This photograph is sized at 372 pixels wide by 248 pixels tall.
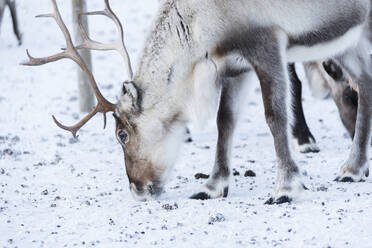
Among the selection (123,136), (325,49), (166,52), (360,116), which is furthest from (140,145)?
(360,116)

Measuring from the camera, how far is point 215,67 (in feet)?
16.3

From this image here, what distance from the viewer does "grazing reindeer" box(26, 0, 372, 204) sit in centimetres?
483

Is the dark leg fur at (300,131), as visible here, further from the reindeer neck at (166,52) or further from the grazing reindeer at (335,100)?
the reindeer neck at (166,52)

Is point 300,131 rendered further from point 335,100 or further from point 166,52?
point 166,52

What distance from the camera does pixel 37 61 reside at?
5.38m

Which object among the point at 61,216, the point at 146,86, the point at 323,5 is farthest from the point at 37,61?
the point at 323,5

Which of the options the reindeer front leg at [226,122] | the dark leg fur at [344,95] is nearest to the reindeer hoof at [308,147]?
the dark leg fur at [344,95]

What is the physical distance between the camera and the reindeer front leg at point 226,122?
538cm

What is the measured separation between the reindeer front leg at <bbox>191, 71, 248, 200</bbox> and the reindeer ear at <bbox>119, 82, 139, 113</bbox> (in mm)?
734

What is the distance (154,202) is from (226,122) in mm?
933

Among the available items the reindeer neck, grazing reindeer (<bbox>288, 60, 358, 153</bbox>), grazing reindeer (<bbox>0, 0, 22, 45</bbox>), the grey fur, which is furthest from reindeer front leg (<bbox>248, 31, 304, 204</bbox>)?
grazing reindeer (<bbox>0, 0, 22, 45</bbox>)

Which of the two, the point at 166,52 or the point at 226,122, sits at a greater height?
the point at 166,52

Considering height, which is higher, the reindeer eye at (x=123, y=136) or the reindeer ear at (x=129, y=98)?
the reindeer ear at (x=129, y=98)

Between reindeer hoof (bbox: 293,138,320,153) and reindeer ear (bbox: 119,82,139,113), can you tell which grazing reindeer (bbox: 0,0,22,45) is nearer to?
reindeer hoof (bbox: 293,138,320,153)
